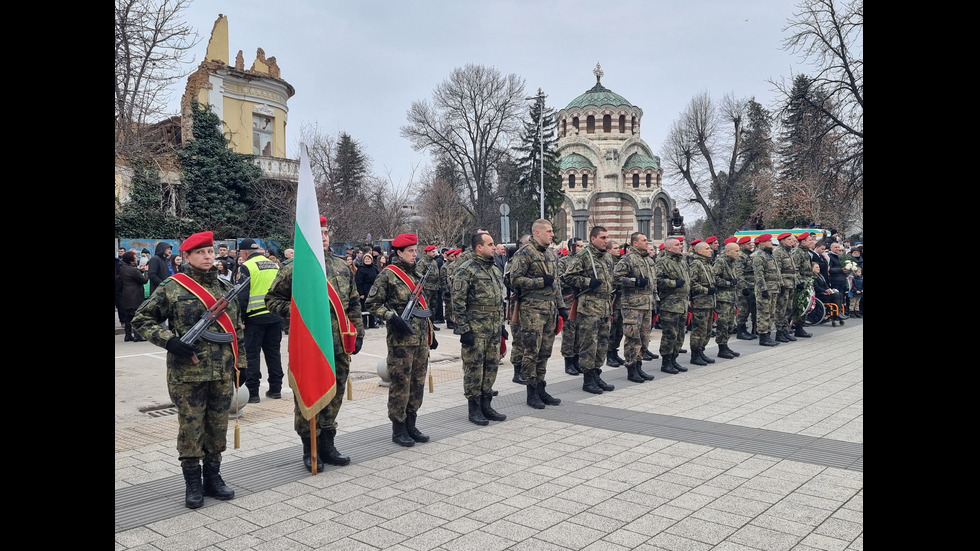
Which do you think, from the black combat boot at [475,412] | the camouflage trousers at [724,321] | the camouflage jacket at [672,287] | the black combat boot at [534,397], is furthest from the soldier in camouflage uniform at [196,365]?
the camouflage trousers at [724,321]

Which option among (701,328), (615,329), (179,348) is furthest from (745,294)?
(179,348)

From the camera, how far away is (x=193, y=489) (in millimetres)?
5391

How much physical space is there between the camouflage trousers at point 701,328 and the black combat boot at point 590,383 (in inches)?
126

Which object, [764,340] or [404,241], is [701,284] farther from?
[404,241]

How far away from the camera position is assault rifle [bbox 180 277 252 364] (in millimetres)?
5293

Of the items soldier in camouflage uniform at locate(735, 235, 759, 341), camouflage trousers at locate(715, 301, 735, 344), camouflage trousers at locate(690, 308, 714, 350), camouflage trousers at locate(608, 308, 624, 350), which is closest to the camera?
camouflage trousers at locate(690, 308, 714, 350)

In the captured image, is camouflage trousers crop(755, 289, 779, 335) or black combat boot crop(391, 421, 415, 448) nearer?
black combat boot crop(391, 421, 415, 448)

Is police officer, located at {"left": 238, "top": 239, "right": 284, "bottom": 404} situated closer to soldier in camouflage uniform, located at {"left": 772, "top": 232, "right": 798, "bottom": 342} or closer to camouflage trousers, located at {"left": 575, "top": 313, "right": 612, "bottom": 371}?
camouflage trousers, located at {"left": 575, "top": 313, "right": 612, "bottom": 371}

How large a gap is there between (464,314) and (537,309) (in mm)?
1225

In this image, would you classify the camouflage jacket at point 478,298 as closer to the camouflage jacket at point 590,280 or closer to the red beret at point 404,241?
the red beret at point 404,241

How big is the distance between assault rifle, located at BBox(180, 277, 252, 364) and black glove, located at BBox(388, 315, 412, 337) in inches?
65.9

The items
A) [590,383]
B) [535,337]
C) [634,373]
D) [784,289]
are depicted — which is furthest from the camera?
[784,289]

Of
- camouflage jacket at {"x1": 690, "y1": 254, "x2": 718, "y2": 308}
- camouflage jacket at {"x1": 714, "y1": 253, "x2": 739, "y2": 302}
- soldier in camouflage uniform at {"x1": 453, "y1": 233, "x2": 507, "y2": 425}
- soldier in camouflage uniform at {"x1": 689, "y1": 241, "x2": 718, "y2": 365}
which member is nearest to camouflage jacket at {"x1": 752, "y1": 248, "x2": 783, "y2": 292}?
camouflage jacket at {"x1": 714, "y1": 253, "x2": 739, "y2": 302}
